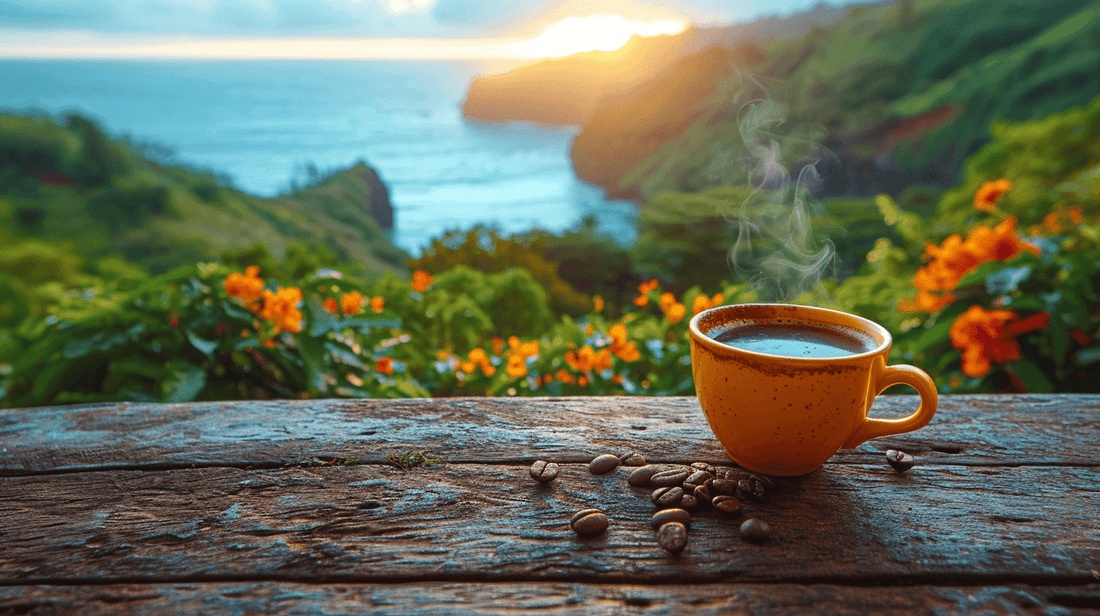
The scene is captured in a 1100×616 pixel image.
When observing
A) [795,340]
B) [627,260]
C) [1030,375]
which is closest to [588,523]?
[795,340]

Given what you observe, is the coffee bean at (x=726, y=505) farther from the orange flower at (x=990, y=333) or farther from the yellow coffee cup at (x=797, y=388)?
the orange flower at (x=990, y=333)

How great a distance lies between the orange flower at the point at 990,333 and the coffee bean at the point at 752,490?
1108mm

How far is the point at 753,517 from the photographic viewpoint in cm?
62

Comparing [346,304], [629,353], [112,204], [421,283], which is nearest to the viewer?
[629,353]

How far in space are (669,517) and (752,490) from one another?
0.11m

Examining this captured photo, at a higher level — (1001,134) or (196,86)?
(196,86)

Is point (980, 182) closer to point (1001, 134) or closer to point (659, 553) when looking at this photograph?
point (1001, 134)

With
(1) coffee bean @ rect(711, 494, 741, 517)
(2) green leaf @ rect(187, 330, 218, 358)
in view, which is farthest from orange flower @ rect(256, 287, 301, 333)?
(1) coffee bean @ rect(711, 494, 741, 517)

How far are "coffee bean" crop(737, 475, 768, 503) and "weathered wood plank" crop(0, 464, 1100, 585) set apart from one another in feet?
0.05

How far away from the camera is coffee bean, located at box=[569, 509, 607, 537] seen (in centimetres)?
59

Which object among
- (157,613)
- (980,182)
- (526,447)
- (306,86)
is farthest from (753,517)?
(306,86)

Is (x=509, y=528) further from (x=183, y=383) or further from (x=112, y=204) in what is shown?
(x=112, y=204)

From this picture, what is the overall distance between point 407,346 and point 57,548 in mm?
1474

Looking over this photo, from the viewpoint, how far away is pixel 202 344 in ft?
4.66
